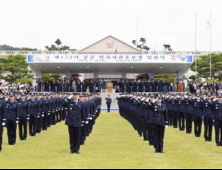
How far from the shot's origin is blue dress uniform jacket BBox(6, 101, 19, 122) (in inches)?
789

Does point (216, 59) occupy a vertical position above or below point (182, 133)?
above

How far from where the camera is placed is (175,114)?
2972 centimetres

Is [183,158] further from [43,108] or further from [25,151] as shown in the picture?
[43,108]

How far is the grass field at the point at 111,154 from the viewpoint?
1482 centimetres

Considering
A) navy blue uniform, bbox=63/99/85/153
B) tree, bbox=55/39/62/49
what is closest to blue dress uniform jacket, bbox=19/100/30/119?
navy blue uniform, bbox=63/99/85/153

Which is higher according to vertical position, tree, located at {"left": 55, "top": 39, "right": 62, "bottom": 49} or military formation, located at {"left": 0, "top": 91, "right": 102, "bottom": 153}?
tree, located at {"left": 55, "top": 39, "right": 62, "bottom": 49}

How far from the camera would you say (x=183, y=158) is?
1633 cm

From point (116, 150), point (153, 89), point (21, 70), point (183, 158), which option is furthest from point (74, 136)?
point (21, 70)

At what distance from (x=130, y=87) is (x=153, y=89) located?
229 centimetres

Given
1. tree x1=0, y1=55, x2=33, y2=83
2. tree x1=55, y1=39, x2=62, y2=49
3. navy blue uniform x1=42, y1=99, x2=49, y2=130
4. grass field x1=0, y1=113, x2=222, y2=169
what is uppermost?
tree x1=55, y1=39, x2=62, y2=49

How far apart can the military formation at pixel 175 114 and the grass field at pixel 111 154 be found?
0.45 meters

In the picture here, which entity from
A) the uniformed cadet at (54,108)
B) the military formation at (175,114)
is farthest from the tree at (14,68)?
the military formation at (175,114)

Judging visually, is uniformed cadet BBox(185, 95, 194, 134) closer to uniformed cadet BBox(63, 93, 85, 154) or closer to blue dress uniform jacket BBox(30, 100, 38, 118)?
blue dress uniform jacket BBox(30, 100, 38, 118)

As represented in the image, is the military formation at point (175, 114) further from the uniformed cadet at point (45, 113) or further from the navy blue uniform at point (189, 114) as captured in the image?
the uniformed cadet at point (45, 113)
